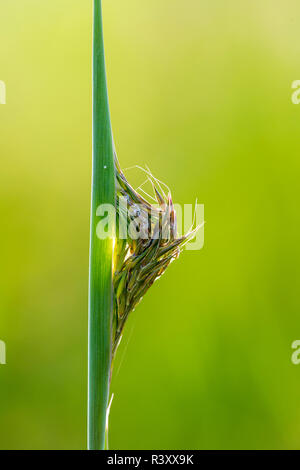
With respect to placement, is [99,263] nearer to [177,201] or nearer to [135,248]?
[135,248]

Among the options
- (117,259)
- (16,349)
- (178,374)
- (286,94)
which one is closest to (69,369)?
(16,349)

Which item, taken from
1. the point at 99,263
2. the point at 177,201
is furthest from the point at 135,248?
the point at 177,201

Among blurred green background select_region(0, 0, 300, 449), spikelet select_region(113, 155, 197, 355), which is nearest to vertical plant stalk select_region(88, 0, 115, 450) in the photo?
spikelet select_region(113, 155, 197, 355)

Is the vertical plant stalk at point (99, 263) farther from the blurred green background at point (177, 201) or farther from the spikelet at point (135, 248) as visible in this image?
the blurred green background at point (177, 201)

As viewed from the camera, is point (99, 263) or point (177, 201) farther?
point (177, 201)

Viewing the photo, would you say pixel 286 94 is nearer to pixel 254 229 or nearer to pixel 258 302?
pixel 254 229
